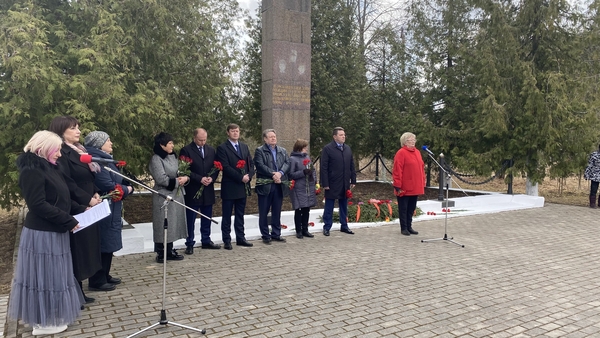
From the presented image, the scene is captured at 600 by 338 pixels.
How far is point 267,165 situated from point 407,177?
231 cm

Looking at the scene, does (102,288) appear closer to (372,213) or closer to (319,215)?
(319,215)

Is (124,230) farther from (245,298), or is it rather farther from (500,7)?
(500,7)

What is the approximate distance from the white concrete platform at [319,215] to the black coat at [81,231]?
7.36ft

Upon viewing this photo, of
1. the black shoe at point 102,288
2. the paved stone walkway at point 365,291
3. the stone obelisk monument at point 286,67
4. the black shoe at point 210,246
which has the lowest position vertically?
the paved stone walkway at point 365,291

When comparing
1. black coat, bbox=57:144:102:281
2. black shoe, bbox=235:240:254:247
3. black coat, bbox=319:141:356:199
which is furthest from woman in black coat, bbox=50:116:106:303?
black coat, bbox=319:141:356:199

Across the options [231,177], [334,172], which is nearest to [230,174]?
[231,177]

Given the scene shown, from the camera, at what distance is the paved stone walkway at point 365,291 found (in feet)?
12.3

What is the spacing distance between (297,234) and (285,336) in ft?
12.4

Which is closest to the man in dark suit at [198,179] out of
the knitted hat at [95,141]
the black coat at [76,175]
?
the knitted hat at [95,141]

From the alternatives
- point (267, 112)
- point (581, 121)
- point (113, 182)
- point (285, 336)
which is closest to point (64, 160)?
point (113, 182)

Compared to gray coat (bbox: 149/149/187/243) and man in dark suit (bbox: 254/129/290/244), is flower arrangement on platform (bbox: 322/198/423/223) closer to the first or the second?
man in dark suit (bbox: 254/129/290/244)

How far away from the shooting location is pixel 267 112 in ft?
30.7

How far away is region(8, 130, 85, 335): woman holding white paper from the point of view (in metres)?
3.40

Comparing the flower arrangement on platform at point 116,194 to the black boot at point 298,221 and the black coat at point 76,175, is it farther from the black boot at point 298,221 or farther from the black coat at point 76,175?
the black boot at point 298,221
